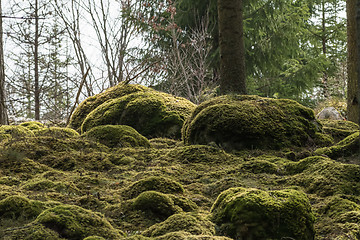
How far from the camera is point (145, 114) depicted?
7.80 metres

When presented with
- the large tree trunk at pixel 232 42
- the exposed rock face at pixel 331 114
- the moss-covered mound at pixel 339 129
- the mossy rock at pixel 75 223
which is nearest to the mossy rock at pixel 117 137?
the large tree trunk at pixel 232 42

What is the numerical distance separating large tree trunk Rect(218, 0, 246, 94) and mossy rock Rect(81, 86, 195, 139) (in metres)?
1.19

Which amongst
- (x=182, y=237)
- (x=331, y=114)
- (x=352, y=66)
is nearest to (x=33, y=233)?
(x=182, y=237)

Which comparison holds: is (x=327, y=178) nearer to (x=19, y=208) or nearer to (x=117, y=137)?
(x=19, y=208)

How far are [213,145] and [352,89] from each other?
537 cm

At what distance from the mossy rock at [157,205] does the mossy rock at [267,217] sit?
0.49 metres

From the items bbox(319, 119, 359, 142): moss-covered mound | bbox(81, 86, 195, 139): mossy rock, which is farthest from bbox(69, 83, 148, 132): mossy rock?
bbox(319, 119, 359, 142): moss-covered mound

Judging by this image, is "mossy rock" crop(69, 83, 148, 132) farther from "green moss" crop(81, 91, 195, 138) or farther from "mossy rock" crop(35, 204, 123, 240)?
"mossy rock" crop(35, 204, 123, 240)

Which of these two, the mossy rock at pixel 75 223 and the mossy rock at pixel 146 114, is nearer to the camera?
the mossy rock at pixel 75 223

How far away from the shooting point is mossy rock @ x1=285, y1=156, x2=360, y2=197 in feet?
12.3

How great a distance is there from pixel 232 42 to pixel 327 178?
444 cm

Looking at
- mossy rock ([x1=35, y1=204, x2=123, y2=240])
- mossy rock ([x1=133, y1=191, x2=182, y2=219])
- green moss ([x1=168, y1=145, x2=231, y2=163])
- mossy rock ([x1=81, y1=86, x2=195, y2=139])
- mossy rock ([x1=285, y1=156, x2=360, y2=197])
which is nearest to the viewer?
mossy rock ([x1=35, y1=204, x2=123, y2=240])

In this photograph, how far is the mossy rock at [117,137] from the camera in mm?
6117

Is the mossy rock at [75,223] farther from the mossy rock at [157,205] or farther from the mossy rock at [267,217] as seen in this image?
the mossy rock at [267,217]
